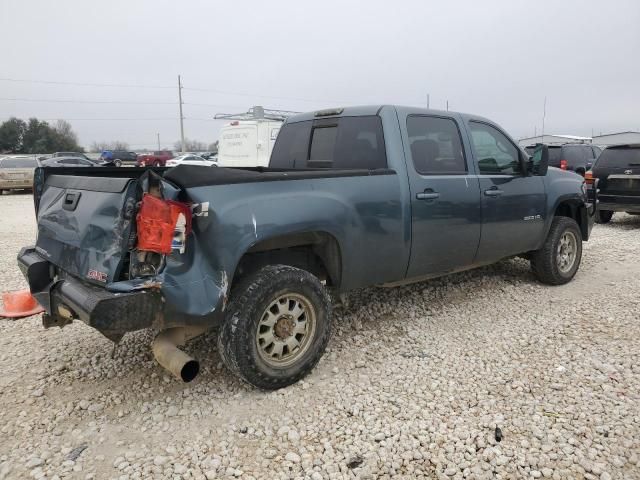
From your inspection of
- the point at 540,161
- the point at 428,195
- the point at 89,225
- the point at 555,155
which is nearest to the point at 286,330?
the point at 89,225

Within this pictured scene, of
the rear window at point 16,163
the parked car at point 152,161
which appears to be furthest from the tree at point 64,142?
the rear window at point 16,163

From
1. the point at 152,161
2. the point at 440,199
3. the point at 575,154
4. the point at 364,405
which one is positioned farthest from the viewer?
the point at 152,161

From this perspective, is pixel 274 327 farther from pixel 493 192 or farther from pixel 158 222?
pixel 493 192

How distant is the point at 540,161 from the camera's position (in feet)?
16.5

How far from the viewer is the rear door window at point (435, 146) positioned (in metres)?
4.12

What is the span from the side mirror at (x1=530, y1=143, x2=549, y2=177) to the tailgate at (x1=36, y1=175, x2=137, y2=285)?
13.3ft

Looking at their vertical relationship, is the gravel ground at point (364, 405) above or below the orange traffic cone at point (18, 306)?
below

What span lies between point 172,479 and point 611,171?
9983mm

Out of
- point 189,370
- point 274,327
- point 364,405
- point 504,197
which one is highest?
point 504,197

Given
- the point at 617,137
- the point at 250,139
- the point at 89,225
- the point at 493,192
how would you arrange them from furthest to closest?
the point at 617,137 < the point at 250,139 < the point at 493,192 < the point at 89,225

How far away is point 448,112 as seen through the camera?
4566 millimetres

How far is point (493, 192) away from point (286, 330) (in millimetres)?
2568

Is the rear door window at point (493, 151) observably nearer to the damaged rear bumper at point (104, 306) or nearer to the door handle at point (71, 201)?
the damaged rear bumper at point (104, 306)

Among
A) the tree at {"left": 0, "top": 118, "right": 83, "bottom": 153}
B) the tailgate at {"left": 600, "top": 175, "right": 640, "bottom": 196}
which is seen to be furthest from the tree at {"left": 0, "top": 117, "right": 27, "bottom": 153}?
the tailgate at {"left": 600, "top": 175, "right": 640, "bottom": 196}
